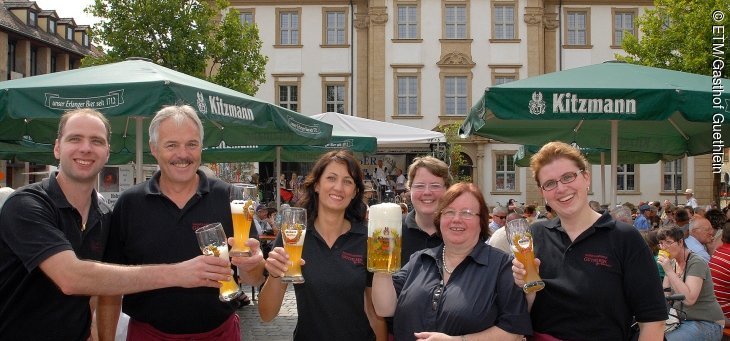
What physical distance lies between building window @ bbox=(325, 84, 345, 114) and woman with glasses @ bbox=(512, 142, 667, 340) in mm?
33918

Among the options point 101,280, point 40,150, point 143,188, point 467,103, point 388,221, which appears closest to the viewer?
point 101,280

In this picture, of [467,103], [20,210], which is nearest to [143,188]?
[20,210]

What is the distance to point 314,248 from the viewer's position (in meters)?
3.77

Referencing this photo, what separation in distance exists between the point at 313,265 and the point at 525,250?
105 centimetres

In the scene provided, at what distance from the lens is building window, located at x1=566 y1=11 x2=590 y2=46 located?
123 feet

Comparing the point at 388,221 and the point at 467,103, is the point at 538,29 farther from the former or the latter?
the point at 388,221

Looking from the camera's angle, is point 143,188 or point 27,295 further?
point 143,188

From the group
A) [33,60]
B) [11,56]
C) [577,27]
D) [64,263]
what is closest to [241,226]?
[64,263]

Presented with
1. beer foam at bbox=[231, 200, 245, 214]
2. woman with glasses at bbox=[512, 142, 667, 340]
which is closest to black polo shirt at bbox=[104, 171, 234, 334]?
beer foam at bbox=[231, 200, 245, 214]

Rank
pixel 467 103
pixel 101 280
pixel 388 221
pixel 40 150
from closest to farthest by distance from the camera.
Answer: pixel 101 280
pixel 388 221
pixel 40 150
pixel 467 103

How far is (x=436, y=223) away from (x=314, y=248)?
2.05 ft

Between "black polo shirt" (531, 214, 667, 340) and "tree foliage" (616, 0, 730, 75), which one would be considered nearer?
"black polo shirt" (531, 214, 667, 340)

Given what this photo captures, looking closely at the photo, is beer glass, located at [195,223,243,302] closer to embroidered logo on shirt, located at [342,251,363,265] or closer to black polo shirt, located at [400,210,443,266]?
embroidered logo on shirt, located at [342,251,363,265]

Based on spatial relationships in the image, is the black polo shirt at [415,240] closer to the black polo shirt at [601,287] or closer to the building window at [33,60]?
the black polo shirt at [601,287]
